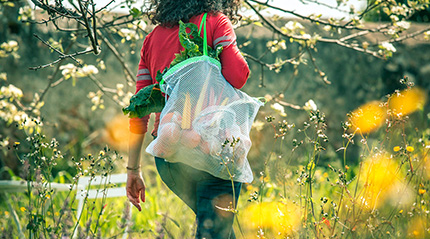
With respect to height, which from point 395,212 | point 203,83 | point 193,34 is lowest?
point 395,212

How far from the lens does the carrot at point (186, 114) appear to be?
4.99 feet

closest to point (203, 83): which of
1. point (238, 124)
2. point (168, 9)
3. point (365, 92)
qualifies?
point (238, 124)

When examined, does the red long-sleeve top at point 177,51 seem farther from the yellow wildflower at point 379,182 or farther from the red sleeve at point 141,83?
the yellow wildflower at point 379,182

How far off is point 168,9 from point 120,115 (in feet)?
9.26

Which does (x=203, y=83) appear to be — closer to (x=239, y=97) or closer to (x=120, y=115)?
(x=239, y=97)

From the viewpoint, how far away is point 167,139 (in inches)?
59.2

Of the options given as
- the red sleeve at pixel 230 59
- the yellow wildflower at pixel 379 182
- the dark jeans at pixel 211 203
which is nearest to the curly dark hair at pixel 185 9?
the red sleeve at pixel 230 59

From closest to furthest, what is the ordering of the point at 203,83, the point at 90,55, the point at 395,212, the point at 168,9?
the point at 203,83 → the point at 168,9 → the point at 395,212 → the point at 90,55

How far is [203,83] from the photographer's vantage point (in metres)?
1.52

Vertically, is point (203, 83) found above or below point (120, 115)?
above

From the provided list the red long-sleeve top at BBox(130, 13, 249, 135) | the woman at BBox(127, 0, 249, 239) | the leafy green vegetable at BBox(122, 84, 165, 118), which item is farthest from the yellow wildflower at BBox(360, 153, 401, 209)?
the leafy green vegetable at BBox(122, 84, 165, 118)

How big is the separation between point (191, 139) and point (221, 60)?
0.32 m

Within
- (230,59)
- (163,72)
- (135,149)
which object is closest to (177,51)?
(163,72)

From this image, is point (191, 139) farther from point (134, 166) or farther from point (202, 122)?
point (134, 166)
